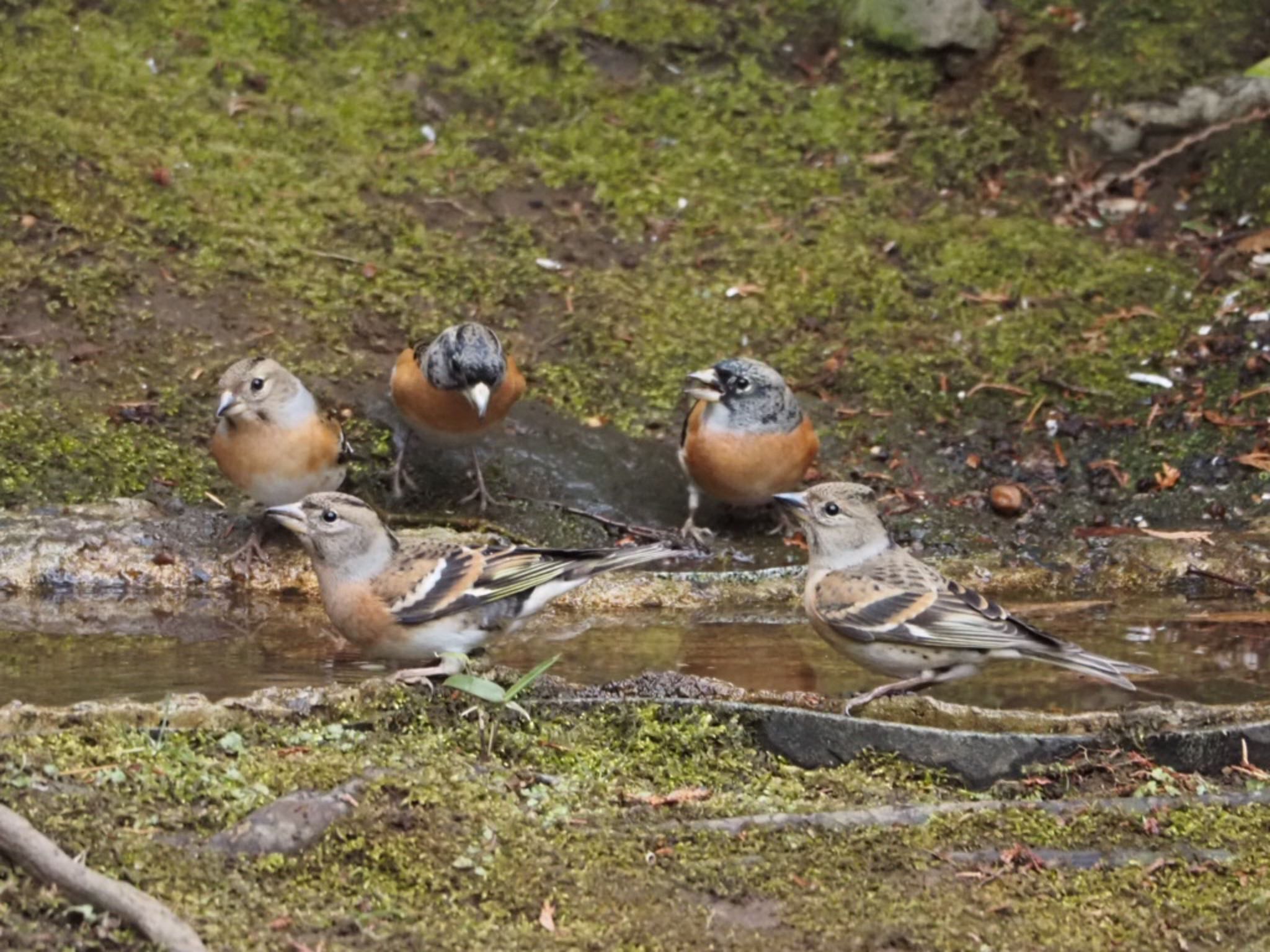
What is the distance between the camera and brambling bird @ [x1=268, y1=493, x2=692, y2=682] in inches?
226

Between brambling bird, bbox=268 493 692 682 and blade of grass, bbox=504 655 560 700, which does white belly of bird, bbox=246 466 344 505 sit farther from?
blade of grass, bbox=504 655 560 700

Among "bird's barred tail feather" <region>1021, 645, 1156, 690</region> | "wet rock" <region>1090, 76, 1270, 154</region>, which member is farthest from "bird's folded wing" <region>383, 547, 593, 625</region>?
"wet rock" <region>1090, 76, 1270, 154</region>

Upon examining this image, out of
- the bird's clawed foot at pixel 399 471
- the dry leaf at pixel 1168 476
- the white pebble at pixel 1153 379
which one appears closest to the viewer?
the dry leaf at pixel 1168 476

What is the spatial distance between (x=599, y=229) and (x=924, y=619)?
4946 millimetres

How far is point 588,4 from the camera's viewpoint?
1177 centimetres

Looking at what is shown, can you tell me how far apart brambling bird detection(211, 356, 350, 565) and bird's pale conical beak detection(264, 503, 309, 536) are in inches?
54.4

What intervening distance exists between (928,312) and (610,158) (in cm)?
237

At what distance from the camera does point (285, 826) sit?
3934mm

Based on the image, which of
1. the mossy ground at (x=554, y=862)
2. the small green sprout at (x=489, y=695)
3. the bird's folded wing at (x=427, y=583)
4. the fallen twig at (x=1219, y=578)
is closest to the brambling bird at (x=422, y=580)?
the bird's folded wing at (x=427, y=583)

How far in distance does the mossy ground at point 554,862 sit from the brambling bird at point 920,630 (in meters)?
1.27

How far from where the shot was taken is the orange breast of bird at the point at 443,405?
838cm

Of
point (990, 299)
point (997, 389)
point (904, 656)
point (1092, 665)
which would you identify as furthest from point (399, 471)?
point (1092, 665)

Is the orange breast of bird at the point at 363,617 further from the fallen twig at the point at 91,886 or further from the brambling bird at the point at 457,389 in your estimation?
the brambling bird at the point at 457,389

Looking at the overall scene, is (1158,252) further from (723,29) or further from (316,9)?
(316,9)
